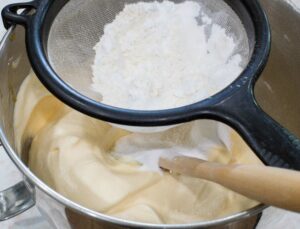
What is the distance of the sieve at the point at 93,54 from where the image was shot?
37 cm

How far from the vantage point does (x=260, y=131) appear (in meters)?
0.37

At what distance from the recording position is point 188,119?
0.41 metres

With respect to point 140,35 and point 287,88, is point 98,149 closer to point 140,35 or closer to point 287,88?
point 140,35

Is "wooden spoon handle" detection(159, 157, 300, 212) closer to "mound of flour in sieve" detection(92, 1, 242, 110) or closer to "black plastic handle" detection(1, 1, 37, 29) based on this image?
"mound of flour in sieve" detection(92, 1, 242, 110)

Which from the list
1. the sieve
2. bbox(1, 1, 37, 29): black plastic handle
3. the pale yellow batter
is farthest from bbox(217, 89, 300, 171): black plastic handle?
bbox(1, 1, 37, 29): black plastic handle

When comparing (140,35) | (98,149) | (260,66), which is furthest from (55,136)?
(260,66)

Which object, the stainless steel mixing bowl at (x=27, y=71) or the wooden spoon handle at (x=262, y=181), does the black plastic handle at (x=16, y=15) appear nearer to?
the stainless steel mixing bowl at (x=27, y=71)

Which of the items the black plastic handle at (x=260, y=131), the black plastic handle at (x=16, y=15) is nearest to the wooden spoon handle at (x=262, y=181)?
the black plastic handle at (x=260, y=131)

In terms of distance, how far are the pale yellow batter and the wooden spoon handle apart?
12cm

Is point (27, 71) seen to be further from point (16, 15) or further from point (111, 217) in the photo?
point (111, 217)

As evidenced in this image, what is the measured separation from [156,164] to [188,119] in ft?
0.47

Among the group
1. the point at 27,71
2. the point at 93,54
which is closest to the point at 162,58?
the point at 93,54

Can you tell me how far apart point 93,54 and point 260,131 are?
10.7 inches

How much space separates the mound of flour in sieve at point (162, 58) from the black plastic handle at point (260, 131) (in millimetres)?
79
